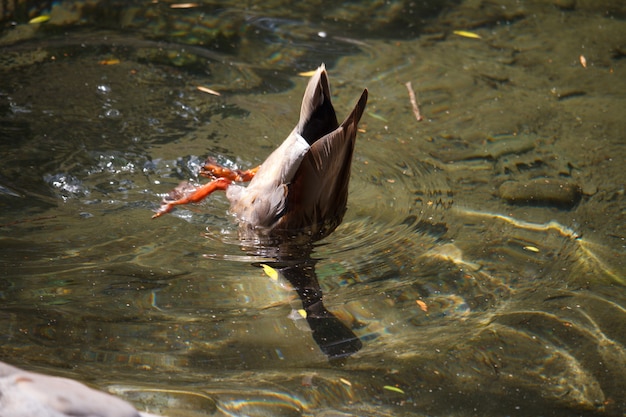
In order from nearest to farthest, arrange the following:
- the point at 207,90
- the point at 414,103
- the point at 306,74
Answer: the point at 207,90 < the point at 414,103 < the point at 306,74

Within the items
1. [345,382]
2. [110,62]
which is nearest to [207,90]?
[110,62]

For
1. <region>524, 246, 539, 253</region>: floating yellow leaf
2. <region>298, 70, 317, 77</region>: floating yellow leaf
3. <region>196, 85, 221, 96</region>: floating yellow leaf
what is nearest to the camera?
<region>524, 246, 539, 253</region>: floating yellow leaf

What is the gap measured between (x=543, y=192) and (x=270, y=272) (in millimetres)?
1715

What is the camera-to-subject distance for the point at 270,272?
3.48 metres

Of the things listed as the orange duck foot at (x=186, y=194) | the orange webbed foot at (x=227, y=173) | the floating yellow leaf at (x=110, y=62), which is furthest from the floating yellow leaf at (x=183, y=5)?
the orange duck foot at (x=186, y=194)

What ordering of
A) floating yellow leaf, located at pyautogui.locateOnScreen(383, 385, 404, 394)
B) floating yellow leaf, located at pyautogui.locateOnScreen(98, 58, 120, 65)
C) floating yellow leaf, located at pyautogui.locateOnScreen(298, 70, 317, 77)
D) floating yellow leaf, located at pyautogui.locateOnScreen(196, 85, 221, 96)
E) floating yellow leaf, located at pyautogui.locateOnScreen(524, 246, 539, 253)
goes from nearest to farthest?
floating yellow leaf, located at pyautogui.locateOnScreen(383, 385, 404, 394) < floating yellow leaf, located at pyautogui.locateOnScreen(524, 246, 539, 253) < floating yellow leaf, located at pyautogui.locateOnScreen(196, 85, 221, 96) < floating yellow leaf, located at pyautogui.locateOnScreen(98, 58, 120, 65) < floating yellow leaf, located at pyautogui.locateOnScreen(298, 70, 317, 77)

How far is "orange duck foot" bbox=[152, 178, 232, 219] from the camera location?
12.6 feet

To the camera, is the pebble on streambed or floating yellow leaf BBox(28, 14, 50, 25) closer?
the pebble on streambed

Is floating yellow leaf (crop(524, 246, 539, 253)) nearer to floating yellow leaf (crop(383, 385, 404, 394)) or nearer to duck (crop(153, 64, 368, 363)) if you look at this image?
duck (crop(153, 64, 368, 363))

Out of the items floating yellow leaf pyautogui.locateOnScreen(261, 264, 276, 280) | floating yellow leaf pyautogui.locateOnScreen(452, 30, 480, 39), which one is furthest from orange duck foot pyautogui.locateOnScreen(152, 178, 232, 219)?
floating yellow leaf pyautogui.locateOnScreen(452, 30, 480, 39)

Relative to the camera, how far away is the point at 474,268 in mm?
3602

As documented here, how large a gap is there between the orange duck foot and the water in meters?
0.10

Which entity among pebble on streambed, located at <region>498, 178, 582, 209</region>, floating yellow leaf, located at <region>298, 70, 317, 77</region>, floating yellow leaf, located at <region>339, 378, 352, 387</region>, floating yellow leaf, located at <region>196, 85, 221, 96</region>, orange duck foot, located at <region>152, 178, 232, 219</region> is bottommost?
floating yellow leaf, located at <region>339, 378, 352, 387</region>

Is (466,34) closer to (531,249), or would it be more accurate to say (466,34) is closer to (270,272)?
(531,249)
